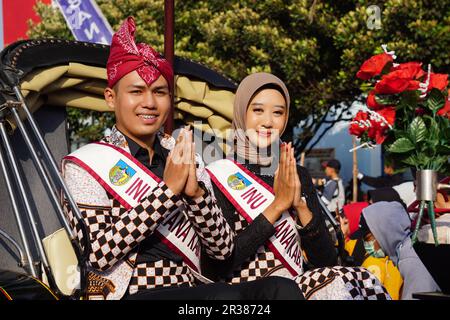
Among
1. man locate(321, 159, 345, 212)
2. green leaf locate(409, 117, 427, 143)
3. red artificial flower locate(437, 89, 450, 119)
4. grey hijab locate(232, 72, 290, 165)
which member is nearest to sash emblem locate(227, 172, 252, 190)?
grey hijab locate(232, 72, 290, 165)

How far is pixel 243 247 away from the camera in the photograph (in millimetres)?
3289

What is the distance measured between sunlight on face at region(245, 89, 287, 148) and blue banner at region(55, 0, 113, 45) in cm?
259

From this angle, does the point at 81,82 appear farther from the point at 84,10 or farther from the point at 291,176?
the point at 84,10

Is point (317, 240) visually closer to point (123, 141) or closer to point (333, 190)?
point (123, 141)

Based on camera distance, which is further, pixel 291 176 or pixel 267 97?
pixel 267 97

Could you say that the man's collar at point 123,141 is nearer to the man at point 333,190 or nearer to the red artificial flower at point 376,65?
the red artificial flower at point 376,65

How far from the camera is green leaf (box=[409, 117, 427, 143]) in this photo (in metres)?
3.09

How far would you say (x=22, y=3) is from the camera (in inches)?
815

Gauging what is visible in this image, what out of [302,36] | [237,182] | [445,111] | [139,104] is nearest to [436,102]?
[445,111]

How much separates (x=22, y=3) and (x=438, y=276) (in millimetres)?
19698

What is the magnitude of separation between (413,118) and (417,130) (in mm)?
95

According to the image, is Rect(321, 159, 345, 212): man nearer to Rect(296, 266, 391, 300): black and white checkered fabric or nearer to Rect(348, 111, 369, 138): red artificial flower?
Rect(348, 111, 369, 138): red artificial flower

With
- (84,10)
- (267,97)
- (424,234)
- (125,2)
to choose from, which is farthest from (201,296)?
(125,2)

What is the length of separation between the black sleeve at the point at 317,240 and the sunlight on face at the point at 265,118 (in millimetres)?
352
